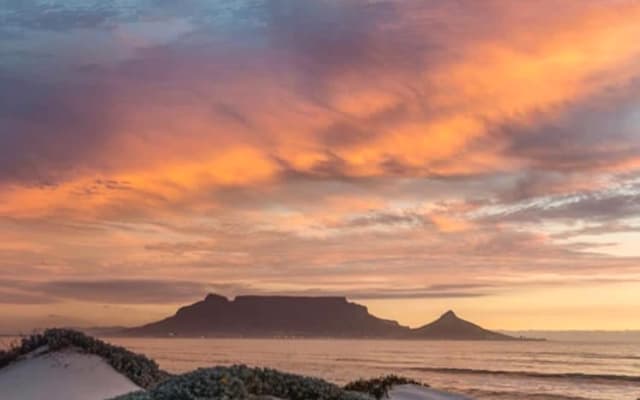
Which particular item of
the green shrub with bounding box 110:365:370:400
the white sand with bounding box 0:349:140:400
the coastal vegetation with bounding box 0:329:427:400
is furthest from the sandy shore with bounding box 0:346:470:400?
the green shrub with bounding box 110:365:370:400

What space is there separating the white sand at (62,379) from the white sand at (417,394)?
591cm

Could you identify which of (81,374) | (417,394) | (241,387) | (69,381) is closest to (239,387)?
(241,387)

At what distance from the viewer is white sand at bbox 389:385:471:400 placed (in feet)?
60.3

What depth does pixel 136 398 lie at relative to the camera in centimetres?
1098

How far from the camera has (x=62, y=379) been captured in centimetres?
1878

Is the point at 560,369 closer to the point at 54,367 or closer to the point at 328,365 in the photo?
the point at 328,365

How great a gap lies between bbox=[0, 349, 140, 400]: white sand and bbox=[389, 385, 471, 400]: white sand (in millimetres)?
5911

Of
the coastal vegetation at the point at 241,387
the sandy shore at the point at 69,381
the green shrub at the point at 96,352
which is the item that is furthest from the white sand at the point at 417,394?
the green shrub at the point at 96,352

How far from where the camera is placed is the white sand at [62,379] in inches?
722

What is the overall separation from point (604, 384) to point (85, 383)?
132 ft

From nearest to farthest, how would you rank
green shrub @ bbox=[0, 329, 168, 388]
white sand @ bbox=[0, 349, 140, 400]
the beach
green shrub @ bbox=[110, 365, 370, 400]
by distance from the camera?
1. green shrub @ bbox=[110, 365, 370, 400]
2. white sand @ bbox=[0, 349, 140, 400]
3. the beach
4. green shrub @ bbox=[0, 329, 168, 388]

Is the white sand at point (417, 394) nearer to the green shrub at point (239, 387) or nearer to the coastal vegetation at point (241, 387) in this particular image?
the coastal vegetation at point (241, 387)

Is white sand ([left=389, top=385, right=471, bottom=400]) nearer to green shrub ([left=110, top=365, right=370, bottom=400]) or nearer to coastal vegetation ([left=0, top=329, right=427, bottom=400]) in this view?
coastal vegetation ([left=0, top=329, right=427, bottom=400])

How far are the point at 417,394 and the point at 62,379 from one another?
26.4 feet
